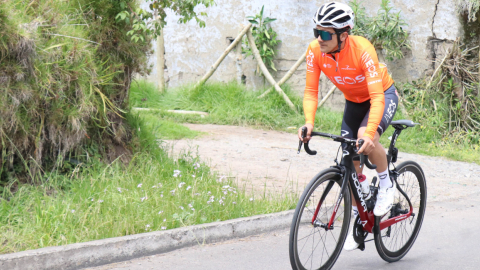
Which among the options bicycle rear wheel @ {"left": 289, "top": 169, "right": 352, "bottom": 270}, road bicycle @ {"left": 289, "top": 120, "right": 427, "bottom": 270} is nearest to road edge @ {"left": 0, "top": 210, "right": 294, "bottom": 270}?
road bicycle @ {"left": 289, "top": 120, "right": 427, "bottom": 270}

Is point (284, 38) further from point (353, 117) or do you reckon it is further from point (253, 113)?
point (353, 117)

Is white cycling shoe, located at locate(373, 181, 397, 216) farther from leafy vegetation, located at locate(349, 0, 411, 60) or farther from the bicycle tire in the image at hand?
leafy vegetation, located at locate(349, 0, 411, 60)

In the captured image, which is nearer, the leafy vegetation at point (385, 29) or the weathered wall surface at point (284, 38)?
the leafy vegetation at point (385, 29)

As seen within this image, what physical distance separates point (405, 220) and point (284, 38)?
Result: 8413 millimetres

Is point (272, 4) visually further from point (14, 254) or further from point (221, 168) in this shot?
point (14, 254)

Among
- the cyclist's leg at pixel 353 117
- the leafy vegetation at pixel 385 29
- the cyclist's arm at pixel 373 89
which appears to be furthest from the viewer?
the leafy vegetation at pixel 385 29

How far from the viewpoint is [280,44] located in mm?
12484

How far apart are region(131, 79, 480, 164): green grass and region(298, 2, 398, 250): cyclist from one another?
608 centimetres

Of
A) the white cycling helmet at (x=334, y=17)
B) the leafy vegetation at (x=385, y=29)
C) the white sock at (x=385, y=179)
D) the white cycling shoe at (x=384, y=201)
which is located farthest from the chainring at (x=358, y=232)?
the leafy vegetation at (x=385, y=29)

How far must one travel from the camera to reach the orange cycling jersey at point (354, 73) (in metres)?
3.84

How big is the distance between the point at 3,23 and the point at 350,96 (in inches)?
122

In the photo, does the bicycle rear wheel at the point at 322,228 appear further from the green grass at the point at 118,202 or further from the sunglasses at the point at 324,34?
the green grass at the point at 118,202

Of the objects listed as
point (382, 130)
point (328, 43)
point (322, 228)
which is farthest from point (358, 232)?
point (328, 43)

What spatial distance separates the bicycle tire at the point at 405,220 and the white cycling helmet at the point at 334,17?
1.38 m
